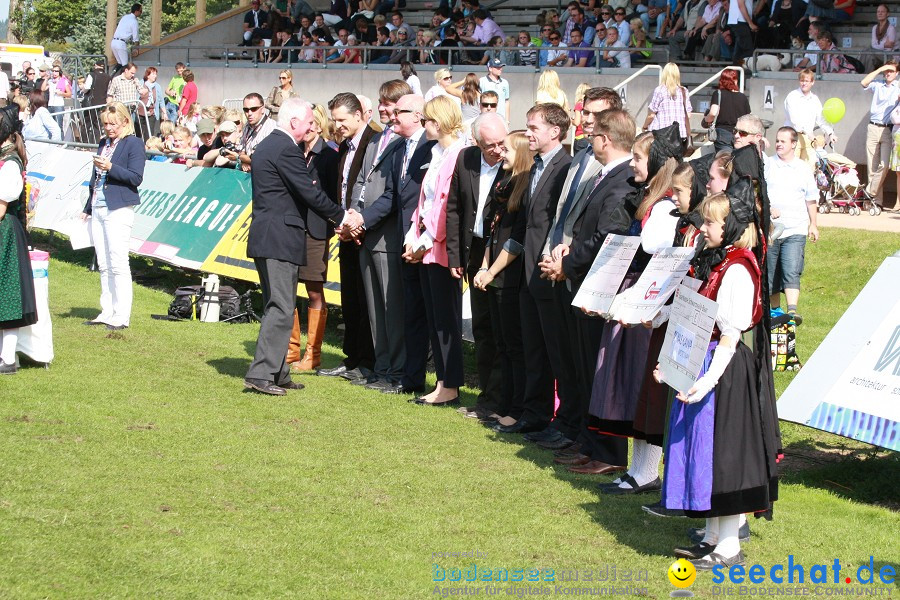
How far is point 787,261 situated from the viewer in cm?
1187

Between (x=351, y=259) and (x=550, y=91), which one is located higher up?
(x=550, y=91)

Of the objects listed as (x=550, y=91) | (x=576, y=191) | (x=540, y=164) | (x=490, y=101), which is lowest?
(x=576, y=191)

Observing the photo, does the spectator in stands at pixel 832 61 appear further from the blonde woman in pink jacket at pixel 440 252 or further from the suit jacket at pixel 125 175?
the suit jacket at pixel 125 175

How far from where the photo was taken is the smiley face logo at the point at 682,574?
5.23m

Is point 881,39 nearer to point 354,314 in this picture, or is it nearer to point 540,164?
point 354,314

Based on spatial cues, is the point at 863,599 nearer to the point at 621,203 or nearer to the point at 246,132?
the point at 621,203

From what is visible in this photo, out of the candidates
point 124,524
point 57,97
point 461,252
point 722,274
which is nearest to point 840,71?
point 461,252

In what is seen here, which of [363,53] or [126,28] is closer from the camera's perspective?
[363,53]

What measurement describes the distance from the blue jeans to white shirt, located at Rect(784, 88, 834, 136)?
6.46 meters

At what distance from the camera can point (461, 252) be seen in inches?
341

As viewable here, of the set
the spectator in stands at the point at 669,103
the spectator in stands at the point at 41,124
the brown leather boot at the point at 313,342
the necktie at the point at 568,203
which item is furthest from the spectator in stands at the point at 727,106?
the spectator in stands at the point at 41,124

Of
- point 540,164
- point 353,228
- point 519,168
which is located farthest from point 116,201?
point 540,164

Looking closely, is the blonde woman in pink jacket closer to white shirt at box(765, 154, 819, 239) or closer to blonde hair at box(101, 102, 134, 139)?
blonde hair at box(101, 102, 134, 139)

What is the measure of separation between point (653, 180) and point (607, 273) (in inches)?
23.3
